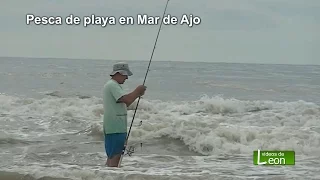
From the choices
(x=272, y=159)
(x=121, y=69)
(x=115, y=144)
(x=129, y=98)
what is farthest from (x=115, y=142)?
(x=272, y=159)

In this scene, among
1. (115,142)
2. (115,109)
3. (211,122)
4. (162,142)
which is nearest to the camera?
(115,109)

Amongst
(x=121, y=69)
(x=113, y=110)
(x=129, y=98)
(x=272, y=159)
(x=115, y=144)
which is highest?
(x=121, y=69)

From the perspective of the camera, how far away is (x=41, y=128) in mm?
11664

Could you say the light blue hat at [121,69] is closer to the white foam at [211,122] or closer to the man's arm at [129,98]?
the man's arm at [129,98]

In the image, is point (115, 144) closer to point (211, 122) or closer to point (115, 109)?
point (115, 109)

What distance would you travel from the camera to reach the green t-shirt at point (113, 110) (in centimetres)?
513

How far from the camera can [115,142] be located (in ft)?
17.3

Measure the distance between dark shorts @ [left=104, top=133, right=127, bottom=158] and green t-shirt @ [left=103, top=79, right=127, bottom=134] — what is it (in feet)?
0.18

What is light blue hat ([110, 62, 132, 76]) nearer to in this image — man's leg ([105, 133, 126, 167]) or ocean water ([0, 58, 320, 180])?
man's leg ([105, 133, 126, 167])

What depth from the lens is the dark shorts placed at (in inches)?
207

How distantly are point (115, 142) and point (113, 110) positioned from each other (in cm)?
38

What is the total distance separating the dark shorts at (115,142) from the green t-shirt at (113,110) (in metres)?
0.05

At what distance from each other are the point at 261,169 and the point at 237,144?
8.93ft

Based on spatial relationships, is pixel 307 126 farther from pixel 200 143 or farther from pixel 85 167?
pixel 85 167
